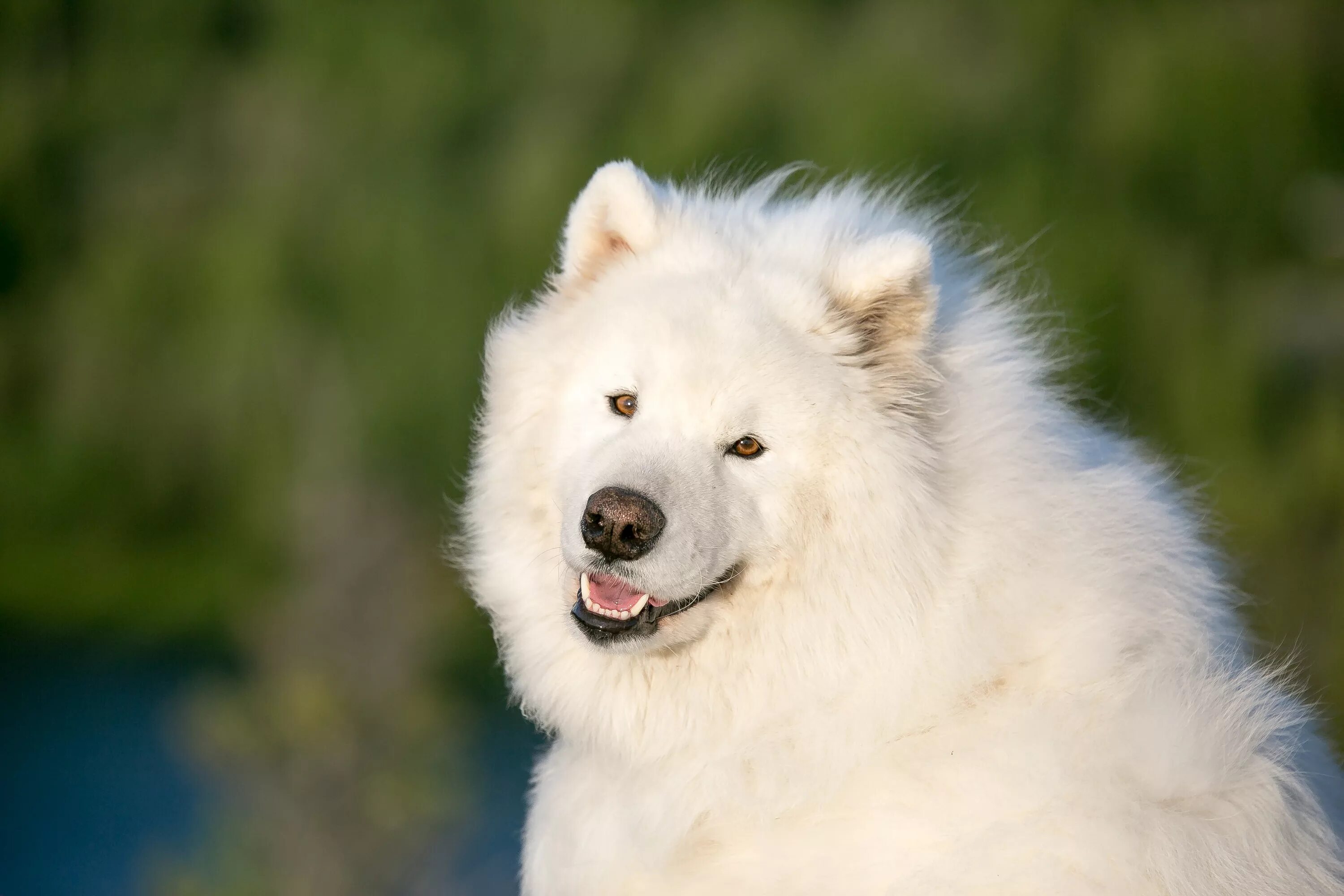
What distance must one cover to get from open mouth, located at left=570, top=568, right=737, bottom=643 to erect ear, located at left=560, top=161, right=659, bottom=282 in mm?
1014

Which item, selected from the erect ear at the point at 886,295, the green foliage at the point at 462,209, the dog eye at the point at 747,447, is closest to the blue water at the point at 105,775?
the green foliage at the point at 462,209

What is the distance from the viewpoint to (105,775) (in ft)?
47.3

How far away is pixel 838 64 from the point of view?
13367mm

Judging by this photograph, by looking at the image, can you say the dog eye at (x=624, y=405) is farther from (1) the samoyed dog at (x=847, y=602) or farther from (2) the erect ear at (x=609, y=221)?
(2) the erect ear at (x=609, y=221)

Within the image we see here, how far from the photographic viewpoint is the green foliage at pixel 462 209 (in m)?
12.0

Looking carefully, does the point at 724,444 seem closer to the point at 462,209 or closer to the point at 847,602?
the point at 847,602

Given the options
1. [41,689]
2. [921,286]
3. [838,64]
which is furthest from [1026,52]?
[41,689]

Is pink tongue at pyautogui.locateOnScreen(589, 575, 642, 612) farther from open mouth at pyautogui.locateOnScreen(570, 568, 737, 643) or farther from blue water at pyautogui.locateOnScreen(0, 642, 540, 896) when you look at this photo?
blue water at pyautogui.locateOnScreen(0, 642, 540, 896)

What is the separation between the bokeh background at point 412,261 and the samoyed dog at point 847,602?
267 inches

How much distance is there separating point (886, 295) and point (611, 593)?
1095 millimetres

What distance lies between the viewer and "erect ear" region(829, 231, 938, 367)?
3.28 metres

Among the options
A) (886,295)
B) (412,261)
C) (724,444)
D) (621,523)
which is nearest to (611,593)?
(621,523)

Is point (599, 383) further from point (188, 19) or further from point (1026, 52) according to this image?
point (188, 19)

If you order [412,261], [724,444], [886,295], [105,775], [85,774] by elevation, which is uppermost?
[412,261]
